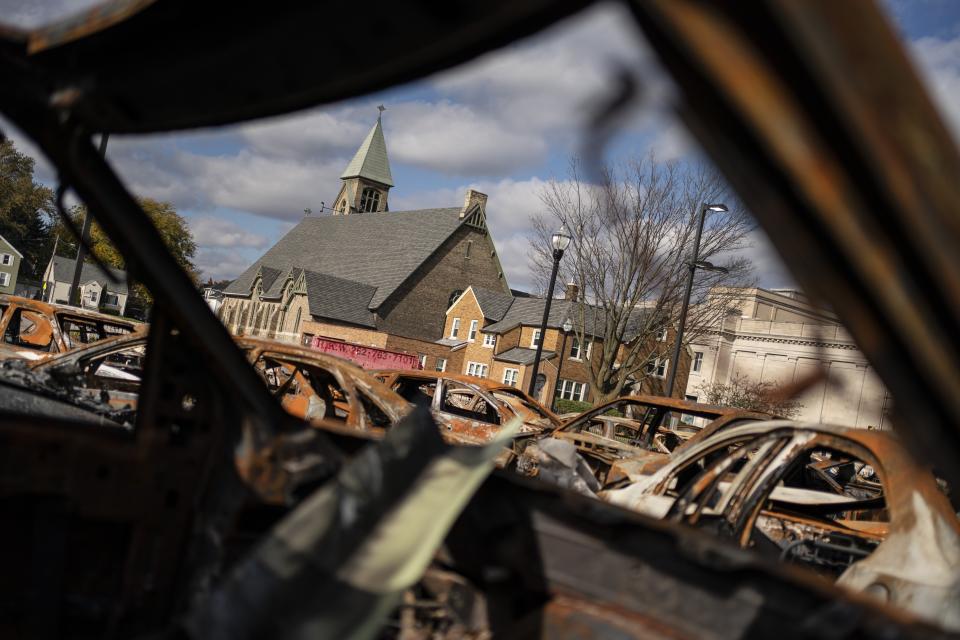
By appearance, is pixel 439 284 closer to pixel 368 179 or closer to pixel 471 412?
pixel 368 179

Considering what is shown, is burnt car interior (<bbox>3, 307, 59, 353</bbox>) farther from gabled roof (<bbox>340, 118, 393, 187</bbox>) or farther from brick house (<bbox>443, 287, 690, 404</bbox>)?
gabled roof (<bbox>340, 118, 393, 187</bbox>)

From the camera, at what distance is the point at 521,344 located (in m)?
56.8

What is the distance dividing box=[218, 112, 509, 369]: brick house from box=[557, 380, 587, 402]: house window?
11.3 meters

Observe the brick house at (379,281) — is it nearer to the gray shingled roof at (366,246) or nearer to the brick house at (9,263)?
the gray shingled roof at (366,246)

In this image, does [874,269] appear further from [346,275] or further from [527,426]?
[346,275]

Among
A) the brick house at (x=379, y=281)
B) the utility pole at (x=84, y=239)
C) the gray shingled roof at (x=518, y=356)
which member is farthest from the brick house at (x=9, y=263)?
the utility pole at (x=84, y=239)

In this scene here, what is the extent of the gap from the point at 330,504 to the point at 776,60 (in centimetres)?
167

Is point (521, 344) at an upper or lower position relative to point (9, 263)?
upper

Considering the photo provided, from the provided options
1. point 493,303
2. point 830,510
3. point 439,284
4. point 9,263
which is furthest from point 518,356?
point 9,263

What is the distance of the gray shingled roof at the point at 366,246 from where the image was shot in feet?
216

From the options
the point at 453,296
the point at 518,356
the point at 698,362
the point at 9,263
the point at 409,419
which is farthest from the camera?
the point at 9,263

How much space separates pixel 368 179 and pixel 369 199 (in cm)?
229

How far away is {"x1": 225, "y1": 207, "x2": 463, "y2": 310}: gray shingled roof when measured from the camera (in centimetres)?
6575

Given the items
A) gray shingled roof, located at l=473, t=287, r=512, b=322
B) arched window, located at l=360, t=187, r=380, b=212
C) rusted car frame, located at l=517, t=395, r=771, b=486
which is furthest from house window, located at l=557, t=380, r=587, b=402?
arched window, located at l=360, t=187, r=380, b=212
